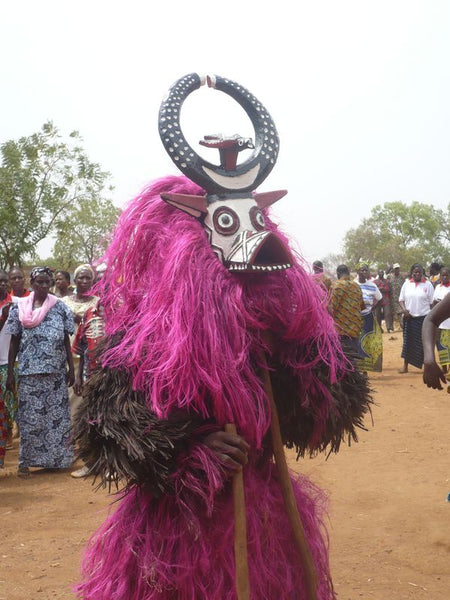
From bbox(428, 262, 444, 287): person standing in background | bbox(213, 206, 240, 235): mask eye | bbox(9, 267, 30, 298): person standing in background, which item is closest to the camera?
bbox(213, 206, 240, 235): mask eye

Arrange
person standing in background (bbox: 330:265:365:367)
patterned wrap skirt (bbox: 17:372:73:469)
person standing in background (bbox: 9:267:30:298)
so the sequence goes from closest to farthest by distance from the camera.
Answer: patterned wrap skirt (bbox: 17:372:73:469) < person standing in background (bbox: 9:267:30:298) < person standing in background (bbox: 330:265:365:367)

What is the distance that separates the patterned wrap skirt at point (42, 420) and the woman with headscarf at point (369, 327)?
204 inches

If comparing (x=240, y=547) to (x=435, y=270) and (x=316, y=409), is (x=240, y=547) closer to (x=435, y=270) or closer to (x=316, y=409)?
(x=316, y=409)

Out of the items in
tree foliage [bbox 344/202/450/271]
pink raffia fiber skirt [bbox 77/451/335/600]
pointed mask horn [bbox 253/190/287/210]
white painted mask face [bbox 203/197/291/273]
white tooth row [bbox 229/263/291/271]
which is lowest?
pink raffia fiber skirt [bbox 77/451/335/600]

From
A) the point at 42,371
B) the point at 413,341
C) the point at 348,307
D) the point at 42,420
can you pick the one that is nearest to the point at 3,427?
the point at 42,420

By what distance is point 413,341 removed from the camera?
1045 centimetres

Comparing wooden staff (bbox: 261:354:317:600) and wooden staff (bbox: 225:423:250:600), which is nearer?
wooden staff (bbox: 225:423:250:600)

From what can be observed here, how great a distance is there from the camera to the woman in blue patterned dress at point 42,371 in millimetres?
5645

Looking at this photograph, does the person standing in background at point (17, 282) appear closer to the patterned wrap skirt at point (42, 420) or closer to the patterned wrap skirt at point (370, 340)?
the patterned wrap skirt at point (42, 420)

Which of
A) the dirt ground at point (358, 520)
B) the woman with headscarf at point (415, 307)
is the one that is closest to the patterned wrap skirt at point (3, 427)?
the dirt ground at point (358, 520)

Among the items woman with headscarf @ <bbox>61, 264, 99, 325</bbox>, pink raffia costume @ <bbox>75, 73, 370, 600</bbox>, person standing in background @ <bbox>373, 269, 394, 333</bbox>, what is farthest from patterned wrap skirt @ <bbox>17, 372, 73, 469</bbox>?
A: person standing in background @ <bbox>373, 269, 394, 333</bbox>

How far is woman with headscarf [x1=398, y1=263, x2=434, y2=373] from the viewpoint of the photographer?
10.1m

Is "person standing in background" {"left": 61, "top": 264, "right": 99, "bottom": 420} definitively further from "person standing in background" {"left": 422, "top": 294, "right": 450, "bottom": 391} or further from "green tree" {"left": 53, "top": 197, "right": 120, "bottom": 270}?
"green tree" {"left": 53, "top": 197, "right": 120, "bottom": 270}

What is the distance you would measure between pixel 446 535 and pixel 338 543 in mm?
655
